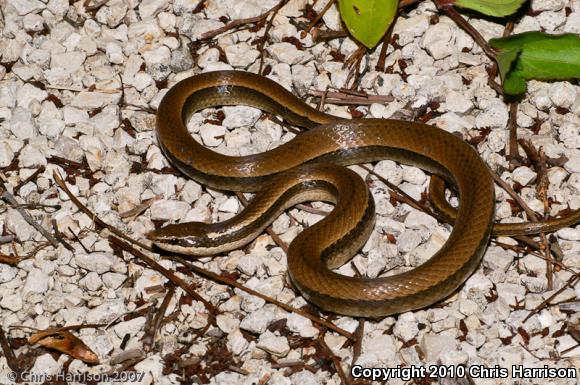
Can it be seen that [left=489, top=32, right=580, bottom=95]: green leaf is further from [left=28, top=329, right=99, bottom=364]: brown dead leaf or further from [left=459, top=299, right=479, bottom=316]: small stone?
[left=28, top=329, right=99, bottom=364]: brown dead leaf

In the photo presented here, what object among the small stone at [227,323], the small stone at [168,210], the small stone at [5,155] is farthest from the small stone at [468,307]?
the small stone at [5,155]

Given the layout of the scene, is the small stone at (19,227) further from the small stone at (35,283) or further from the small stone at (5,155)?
the small stone at (5,155)

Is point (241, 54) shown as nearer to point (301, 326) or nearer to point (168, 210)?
point (168, 210)

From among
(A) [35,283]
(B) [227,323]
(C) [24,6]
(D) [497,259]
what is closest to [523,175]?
(D) [497,259]

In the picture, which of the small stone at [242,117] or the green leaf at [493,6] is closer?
the green leaf at [493,6]

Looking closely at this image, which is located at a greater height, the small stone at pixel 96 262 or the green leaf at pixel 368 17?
the green leaf at pixel 368 17

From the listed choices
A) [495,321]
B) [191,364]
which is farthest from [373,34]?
[191,364]

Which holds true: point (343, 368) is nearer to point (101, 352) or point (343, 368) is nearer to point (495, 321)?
point (495, 321)
